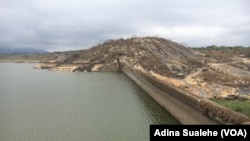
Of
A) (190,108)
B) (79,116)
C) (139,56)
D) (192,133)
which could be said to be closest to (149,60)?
(139,56)

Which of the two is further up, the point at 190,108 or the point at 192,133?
the point at 192,133

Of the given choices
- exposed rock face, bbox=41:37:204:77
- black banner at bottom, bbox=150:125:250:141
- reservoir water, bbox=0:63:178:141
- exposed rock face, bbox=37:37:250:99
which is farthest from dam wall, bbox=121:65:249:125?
exposed rock face, bbox=41:37:204:77

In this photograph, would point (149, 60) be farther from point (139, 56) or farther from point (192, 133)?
point (192, 133)

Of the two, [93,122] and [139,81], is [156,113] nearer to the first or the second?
[93,122]

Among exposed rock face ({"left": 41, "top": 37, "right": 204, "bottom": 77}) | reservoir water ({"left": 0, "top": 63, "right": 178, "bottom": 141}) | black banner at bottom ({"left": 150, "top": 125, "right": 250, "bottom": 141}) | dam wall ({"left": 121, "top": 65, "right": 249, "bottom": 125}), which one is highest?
exposed rock face ({"left": 41, "top": 37, "right": 204, "bottom": 77})

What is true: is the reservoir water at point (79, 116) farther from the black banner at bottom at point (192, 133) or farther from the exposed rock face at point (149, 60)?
the exposed rock face at point (149, 60)

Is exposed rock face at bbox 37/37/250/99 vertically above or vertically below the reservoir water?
above

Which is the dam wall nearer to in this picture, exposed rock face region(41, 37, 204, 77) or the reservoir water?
the reservoir water

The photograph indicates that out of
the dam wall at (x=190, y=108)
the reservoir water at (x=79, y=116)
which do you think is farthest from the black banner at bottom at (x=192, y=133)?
the reservoir water at (x=79, y=116)
